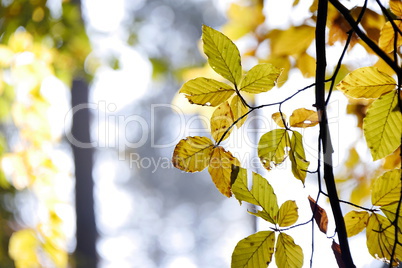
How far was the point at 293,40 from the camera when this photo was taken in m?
0.56

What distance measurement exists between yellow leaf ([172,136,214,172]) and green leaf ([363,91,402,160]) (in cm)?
13

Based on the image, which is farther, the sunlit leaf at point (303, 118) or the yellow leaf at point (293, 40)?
the yellow leaf at point (293, 40)

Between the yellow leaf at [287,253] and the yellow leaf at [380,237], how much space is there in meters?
0.06

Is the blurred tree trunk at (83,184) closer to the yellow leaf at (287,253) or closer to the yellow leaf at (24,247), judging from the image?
the yellow leaf at (24,247)

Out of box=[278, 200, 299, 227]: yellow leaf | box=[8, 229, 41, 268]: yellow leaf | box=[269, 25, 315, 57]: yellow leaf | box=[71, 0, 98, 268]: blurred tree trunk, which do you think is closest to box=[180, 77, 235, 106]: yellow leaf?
box=[278, 200, 299, 227]: yellow leaf

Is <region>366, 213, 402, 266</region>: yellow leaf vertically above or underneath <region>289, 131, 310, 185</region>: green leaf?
underneath

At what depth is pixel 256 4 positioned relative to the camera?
2.40 ft

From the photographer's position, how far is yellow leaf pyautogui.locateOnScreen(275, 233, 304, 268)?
1.06 feet

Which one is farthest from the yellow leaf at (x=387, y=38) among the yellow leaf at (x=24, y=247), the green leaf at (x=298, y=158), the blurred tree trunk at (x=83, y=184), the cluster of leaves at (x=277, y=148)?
the blurred tree trunk at (x=83, y=184)

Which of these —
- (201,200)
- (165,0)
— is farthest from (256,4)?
(201,200)

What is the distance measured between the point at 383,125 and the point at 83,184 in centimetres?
295

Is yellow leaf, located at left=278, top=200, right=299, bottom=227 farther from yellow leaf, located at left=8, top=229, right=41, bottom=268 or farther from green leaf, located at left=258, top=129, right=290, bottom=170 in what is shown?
yellow leaf, located at left=8, top=229, right=41, bottom=268

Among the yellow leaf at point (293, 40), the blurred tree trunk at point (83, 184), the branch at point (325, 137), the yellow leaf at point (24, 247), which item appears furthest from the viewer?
the blurred tree trunk at point (83, 184)

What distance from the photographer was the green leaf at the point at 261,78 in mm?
334
